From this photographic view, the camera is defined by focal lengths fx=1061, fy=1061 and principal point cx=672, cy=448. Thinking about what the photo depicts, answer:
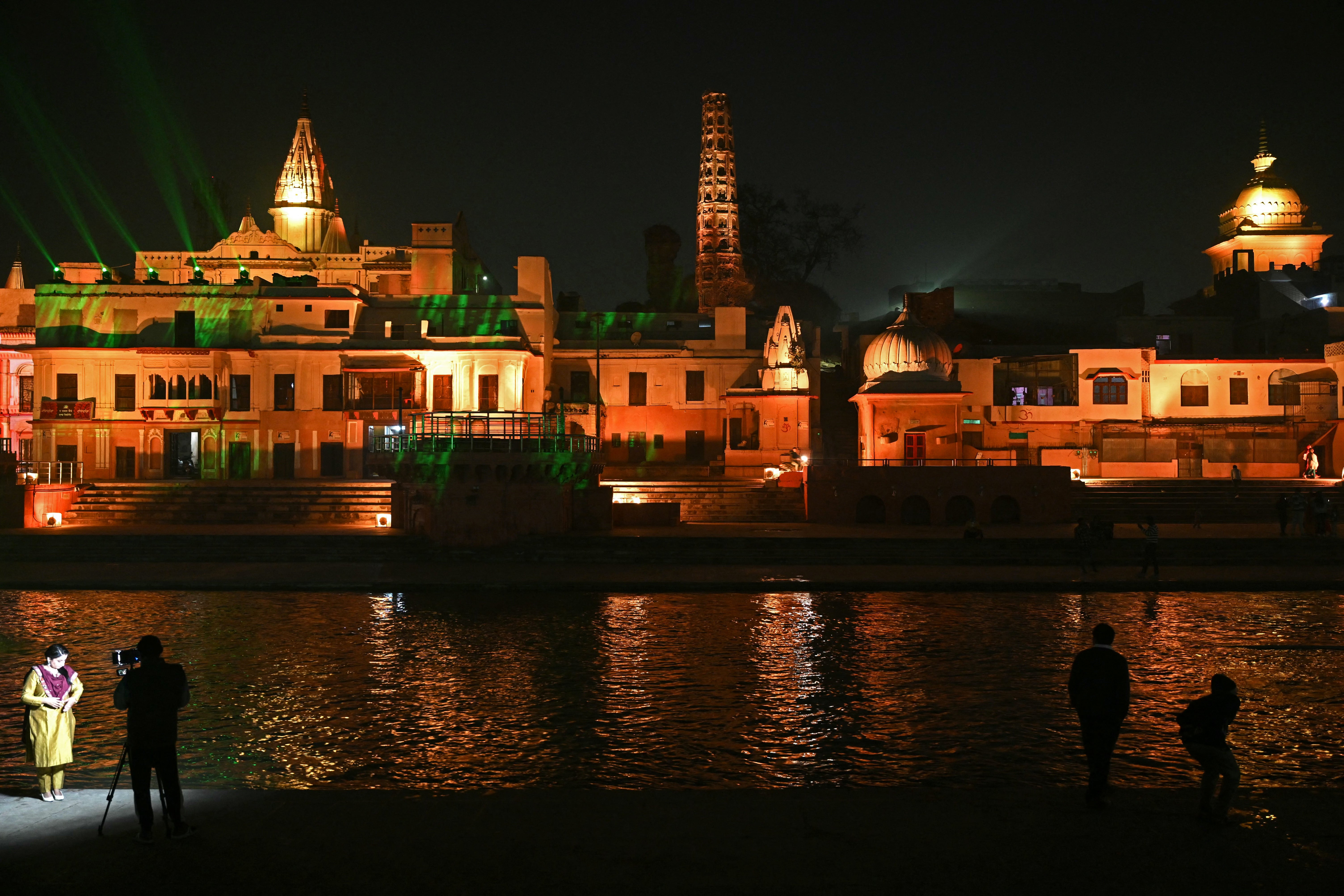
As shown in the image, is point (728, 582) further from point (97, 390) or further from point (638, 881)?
point (97, 390)

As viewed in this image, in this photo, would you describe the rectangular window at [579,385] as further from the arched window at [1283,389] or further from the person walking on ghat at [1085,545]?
the arched window at [1283,389]

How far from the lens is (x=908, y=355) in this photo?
43125 mm

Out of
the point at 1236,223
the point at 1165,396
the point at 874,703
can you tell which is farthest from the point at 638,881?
the point at 1236,223

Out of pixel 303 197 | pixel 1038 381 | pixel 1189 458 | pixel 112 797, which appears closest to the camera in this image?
pixel 112 797

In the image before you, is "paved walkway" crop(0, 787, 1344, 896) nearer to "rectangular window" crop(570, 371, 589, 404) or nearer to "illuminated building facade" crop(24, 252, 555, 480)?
"illuminated building facade" crop(24, 252, 555, 480)

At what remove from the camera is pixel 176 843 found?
7.88m

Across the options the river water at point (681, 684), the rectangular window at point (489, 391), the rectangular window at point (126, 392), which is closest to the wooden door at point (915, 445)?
the rectangular window at point (489, 391)

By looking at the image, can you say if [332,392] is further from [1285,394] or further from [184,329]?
[1285,394]

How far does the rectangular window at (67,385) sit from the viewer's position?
45531 millimetres

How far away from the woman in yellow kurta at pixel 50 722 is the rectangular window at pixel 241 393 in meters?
38.6

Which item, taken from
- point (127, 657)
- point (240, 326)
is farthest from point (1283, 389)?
point (127, 657)

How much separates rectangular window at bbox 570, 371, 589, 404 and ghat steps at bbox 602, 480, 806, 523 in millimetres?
12669

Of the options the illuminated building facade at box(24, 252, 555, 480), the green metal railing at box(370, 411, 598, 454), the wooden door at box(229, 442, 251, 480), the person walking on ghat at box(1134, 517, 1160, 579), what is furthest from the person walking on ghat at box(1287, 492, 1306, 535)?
the wooden door at box(229, 442, 251, 480)

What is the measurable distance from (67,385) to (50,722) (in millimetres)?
42486
